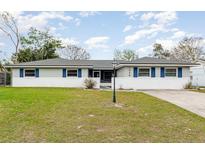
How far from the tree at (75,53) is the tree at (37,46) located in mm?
4030

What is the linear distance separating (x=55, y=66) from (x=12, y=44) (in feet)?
59.2

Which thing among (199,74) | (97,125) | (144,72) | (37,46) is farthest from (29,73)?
(199,74)

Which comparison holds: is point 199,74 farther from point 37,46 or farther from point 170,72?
point 37,46

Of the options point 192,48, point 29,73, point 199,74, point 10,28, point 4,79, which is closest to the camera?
point 29,73

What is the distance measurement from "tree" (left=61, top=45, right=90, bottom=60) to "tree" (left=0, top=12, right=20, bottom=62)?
9640mm

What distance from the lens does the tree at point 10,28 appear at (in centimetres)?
3692

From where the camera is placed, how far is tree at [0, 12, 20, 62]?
3692cm

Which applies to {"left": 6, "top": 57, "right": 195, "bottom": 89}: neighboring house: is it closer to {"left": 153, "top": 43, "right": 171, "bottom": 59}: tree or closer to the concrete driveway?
the concrete driveway

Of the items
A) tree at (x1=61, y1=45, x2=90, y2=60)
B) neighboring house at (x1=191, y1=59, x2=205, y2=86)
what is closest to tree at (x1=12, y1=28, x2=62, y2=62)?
tree at (x1=61, y1=45, x2=90, y2=60)

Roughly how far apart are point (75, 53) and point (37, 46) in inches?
307

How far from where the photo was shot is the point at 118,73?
27.8m

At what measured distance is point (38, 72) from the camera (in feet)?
81.7

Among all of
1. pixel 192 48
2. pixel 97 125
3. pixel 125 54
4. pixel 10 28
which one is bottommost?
pixel 97 125
